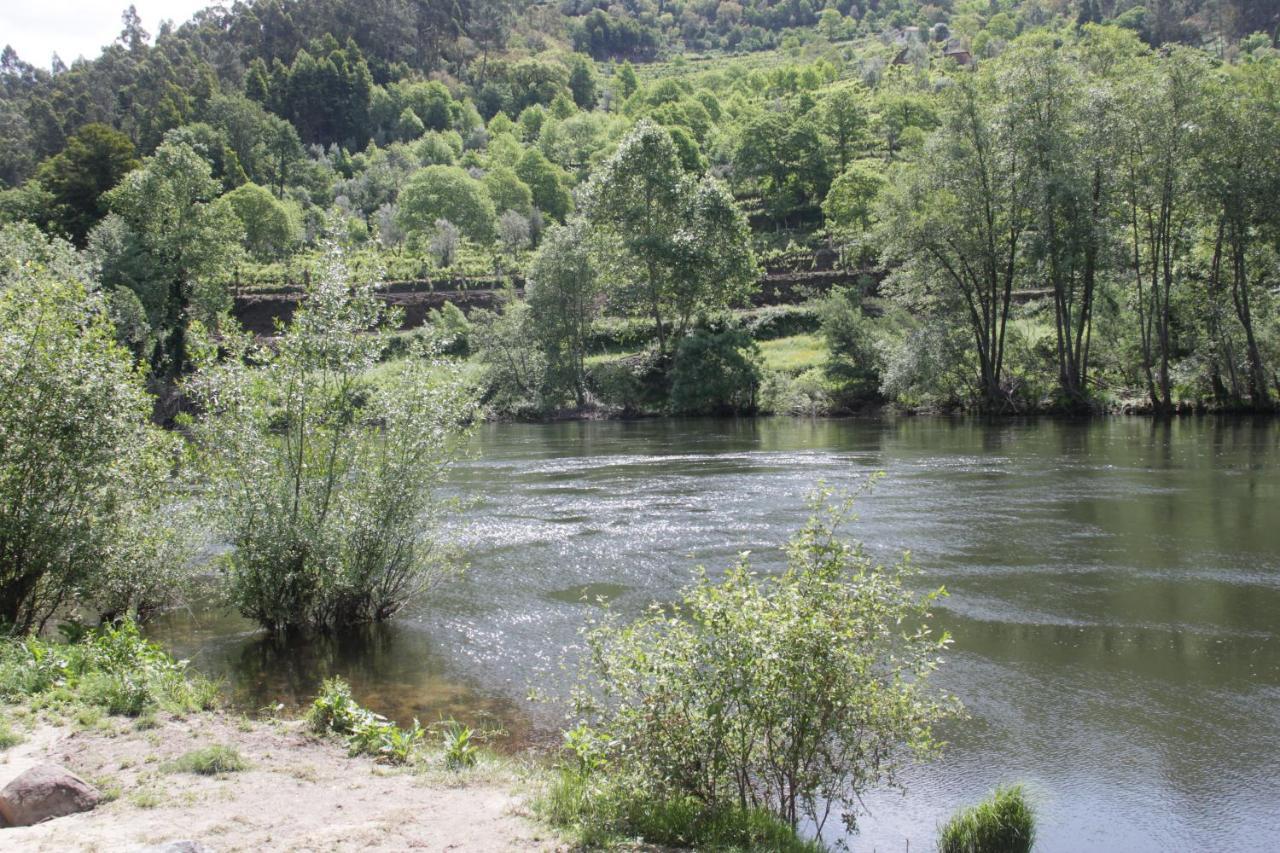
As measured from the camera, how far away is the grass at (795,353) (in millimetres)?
56594

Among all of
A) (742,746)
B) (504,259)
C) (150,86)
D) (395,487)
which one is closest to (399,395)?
(395,487)

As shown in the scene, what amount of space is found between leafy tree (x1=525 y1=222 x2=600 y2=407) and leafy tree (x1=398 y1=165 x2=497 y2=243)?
46.6m

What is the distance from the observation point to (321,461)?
48.0 ft

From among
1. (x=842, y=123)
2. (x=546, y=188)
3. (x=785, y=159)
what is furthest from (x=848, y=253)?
(x=546, y=188)

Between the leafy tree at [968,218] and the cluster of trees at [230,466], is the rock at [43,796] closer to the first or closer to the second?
the cluster of trees at [230,466]

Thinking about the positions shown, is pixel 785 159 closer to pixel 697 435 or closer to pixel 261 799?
pixel 697 435

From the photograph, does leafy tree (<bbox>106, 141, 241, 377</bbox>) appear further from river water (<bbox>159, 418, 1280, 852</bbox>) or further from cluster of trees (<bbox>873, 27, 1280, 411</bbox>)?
cluster of trees (<bbox>873, 27, 1280, 411</bbox>)

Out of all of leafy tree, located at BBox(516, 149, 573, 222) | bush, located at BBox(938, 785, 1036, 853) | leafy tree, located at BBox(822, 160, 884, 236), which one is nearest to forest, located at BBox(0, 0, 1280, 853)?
bush, located at BBox(938, 785, 1036, 853)

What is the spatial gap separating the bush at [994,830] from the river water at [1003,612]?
40cm

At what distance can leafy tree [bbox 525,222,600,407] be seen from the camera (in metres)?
58.0

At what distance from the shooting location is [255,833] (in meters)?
7.28

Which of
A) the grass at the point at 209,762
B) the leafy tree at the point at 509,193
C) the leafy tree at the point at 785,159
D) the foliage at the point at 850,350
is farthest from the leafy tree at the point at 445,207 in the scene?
the grass at the point at 209,762

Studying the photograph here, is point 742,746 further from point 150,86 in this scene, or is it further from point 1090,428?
point 150,86

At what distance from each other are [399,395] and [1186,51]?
1561 inches
